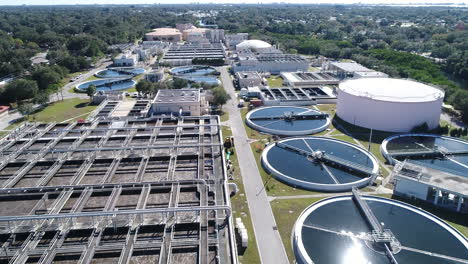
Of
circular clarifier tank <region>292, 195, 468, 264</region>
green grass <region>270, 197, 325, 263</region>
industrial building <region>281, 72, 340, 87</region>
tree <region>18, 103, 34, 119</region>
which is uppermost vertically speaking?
industrial building <region>281, 72, 340, 87</region>

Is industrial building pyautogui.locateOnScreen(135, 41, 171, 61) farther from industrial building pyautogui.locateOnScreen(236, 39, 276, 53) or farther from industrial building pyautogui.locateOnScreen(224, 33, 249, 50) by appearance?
industrial building pyautogui.locateOnScreen(236, 39, 276, 53)

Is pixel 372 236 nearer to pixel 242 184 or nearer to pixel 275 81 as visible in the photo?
pixel 242 184

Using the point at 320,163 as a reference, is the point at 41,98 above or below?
above

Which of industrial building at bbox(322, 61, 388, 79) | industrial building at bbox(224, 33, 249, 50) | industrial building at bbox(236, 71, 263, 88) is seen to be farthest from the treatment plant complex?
industrial building at bbox(224, 33, 249, 50)

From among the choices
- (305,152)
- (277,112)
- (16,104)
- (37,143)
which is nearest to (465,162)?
(305,152)

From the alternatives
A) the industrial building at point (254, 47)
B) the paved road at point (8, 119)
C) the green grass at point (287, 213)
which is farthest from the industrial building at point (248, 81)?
the green grass at point (287, 213)

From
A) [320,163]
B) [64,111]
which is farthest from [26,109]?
[320,163]
